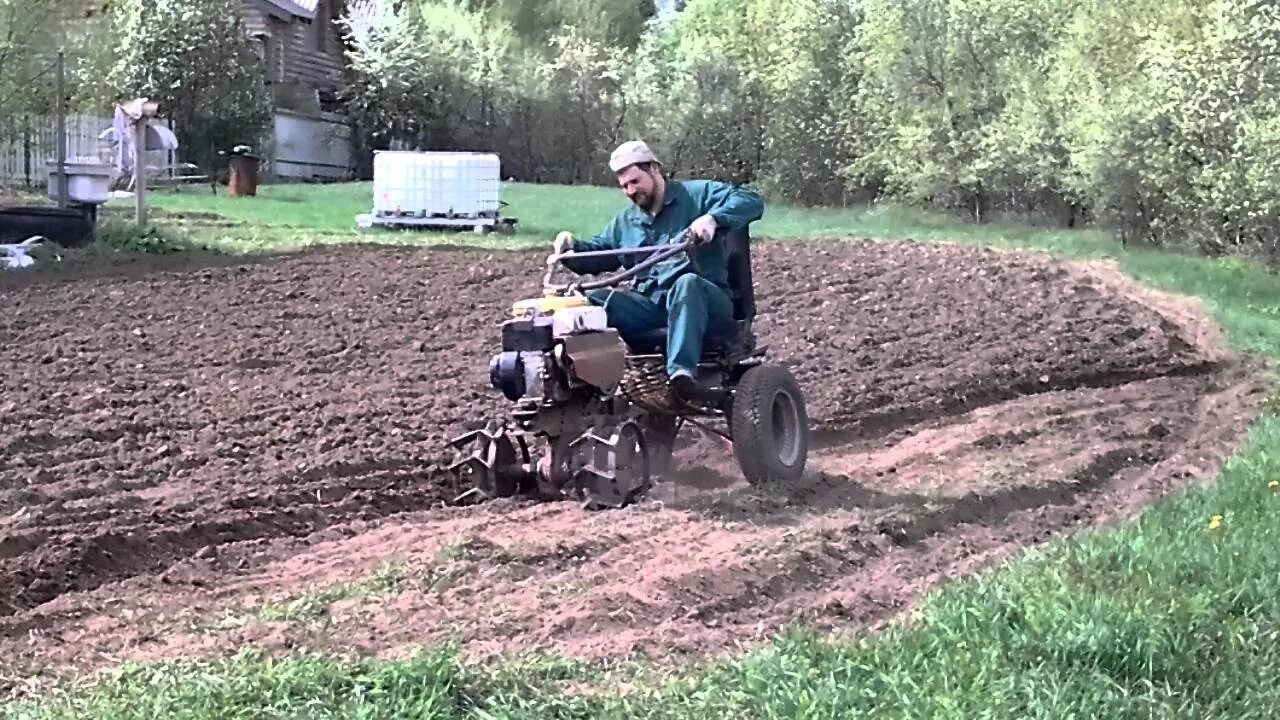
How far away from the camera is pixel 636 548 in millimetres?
5387

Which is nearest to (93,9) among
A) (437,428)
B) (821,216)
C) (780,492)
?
(821,216)

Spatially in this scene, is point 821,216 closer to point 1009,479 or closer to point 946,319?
point 946,319

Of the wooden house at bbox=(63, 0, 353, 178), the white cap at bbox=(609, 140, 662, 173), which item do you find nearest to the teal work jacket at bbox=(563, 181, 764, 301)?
the white cap at bbox=(609, 140, 662, 173)

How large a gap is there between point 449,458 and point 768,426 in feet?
4.87

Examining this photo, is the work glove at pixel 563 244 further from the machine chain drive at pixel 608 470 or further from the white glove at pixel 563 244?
the machine chain drive at pixel 608 470

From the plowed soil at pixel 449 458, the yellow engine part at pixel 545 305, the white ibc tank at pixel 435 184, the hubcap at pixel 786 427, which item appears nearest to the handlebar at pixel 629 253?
the yellow engine part at pixel 545 305

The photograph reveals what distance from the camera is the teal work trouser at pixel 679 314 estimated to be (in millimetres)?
6254

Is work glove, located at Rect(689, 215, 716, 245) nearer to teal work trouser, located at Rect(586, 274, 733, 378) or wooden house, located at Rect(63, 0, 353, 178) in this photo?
teal work trouser, located at Rect(586, 274, 733, 378)

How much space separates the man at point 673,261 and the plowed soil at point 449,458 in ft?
2.26

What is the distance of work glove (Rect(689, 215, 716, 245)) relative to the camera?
6188 millimetres

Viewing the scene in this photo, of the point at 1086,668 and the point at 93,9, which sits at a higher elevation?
the point at 93,9

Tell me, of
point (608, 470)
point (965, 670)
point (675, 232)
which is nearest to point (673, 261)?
point (675, 232)

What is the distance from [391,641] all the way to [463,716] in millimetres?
761

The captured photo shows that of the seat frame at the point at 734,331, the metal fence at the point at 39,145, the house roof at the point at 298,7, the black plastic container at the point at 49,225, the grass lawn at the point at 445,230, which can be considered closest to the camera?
the seat frame at the point at 734,331
